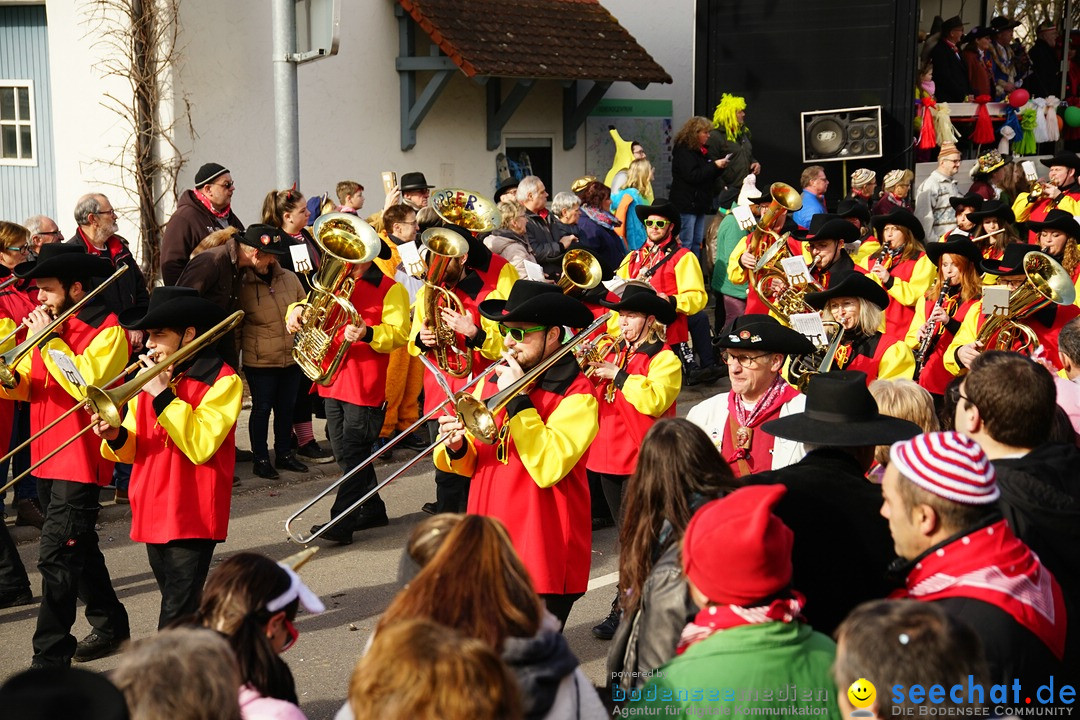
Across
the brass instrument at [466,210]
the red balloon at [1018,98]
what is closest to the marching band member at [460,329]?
the brass instrument at [466,210]

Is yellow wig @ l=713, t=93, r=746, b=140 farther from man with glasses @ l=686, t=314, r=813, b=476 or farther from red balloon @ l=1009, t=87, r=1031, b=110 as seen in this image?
man with glasses @ l=686, t=314, r=813, b=476

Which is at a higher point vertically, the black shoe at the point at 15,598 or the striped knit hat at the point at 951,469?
the striped knit hat at the point at 951,469

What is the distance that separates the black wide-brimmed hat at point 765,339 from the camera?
17.1ft

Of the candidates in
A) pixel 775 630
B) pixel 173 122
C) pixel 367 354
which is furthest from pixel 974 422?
pixel 173 122

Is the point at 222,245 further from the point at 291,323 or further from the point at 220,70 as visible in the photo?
the point at 220,70

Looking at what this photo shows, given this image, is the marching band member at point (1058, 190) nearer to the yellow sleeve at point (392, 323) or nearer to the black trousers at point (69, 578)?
the yellow sleeve at point (392, 323)

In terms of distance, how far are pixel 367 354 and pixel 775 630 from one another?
202 inches

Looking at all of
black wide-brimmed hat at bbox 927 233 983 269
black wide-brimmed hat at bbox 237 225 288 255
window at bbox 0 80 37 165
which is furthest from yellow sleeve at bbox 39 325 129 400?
window at bbox 0 80 37 165

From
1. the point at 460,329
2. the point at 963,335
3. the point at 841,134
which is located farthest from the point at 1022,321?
the point at 841,134

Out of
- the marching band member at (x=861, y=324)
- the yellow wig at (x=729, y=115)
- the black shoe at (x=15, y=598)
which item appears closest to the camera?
the black shoe at (x=15, y=598)

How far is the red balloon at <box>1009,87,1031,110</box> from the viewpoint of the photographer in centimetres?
1777

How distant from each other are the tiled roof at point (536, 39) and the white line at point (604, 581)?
7464 mm

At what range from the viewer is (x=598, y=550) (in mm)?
7727

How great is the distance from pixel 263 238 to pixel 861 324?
155 inches
